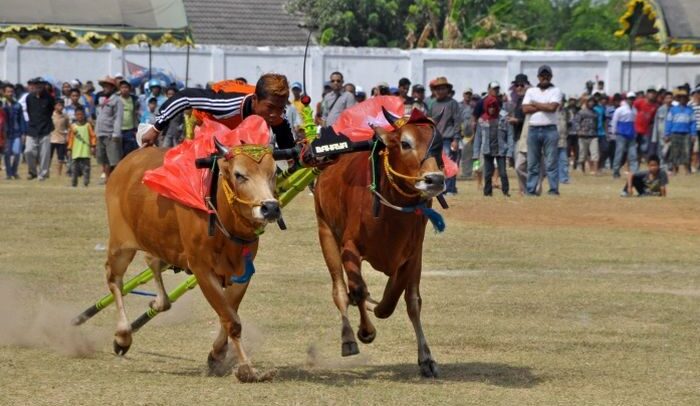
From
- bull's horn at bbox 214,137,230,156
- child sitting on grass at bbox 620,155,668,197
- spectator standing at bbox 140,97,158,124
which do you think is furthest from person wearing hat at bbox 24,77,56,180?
bull's horn at bbox 214,137,230,156

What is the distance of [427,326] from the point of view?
40.8 ft

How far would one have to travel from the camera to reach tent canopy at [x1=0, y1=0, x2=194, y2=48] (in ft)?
88.9

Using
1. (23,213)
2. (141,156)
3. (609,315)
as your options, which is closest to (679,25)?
(23,213)

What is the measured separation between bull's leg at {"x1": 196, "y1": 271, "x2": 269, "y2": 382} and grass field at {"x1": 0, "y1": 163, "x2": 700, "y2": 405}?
0.52 feet

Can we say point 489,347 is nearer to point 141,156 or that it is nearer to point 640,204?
point 141,156

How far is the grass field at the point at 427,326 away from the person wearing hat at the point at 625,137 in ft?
→ 41.2

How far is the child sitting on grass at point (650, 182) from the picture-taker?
26.6m

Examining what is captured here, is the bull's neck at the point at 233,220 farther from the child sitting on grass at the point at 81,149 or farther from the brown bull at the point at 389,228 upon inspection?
the child sitting on grass at the point at 81,149

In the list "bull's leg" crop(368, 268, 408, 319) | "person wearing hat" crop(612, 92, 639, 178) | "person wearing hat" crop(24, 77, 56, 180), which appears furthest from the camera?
"person wearing hat" crop(612, 92, 639, 178)

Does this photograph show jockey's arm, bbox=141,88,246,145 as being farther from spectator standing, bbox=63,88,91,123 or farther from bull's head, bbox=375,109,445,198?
spectator standing, bbox=63,88,91,123

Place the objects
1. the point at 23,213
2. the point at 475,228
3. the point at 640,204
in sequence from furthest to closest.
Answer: the point at 640,204 < the point at 23,213 < the point at 475,228

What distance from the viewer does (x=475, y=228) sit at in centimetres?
2069

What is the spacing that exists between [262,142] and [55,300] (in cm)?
481

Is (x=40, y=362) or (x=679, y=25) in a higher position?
(x=679, y=25)
